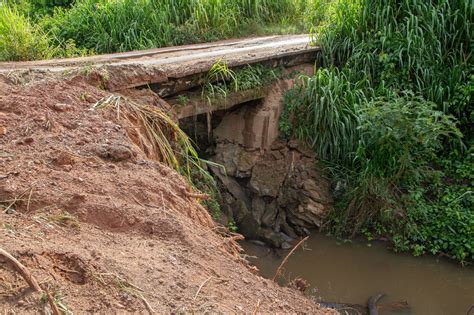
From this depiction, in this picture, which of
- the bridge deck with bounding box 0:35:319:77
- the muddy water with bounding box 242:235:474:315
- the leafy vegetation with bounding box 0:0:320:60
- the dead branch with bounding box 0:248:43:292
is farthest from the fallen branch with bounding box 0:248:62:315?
the leafy vegetation with bounding box 0:0:320:60

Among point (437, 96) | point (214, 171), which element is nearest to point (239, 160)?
point (214, 171)

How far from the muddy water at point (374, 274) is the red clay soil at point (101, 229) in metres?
2.79

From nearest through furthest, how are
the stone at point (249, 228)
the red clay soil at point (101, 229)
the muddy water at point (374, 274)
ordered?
the red clay soil at point (101, 229) → the muddy water at point (374, 274) → the stone at point (249, 228)

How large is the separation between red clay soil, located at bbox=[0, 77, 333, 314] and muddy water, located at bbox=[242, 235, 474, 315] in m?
2.79

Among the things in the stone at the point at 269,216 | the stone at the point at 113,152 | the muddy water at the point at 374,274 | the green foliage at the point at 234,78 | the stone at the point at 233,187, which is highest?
the stone at the point at 113,152

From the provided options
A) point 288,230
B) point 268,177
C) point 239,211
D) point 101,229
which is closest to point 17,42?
point 239,211

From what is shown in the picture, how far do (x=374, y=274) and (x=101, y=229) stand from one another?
4213 mm

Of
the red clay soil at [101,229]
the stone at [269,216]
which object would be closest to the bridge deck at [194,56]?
the red clay soil at [101,229]

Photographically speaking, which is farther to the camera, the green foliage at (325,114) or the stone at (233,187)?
the stone at (233,187)

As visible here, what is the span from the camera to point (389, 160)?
655 cm

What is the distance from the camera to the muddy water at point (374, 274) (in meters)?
5.65

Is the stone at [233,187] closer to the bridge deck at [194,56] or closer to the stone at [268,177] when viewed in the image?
the stone at [268,177]

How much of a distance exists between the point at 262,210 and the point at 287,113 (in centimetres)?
132

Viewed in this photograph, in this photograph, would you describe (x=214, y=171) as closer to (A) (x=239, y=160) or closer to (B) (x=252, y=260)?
(A) (x=239, y=160)
